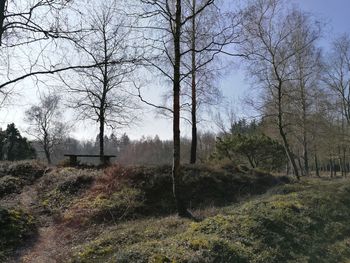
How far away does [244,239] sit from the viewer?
824 centimetres

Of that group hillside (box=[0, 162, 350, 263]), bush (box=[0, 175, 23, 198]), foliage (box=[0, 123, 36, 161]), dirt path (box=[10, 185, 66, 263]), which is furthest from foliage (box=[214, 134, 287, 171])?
foliage (box=[0, 123, 36, 161])

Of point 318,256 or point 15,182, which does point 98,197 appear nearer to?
point 15,182

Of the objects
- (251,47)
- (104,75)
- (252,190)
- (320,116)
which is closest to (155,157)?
(320,116)

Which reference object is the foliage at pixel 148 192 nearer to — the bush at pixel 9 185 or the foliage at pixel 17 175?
the bush at pixel 9 185

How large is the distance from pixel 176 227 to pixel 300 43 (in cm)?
2064

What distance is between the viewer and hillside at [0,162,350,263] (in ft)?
25.2

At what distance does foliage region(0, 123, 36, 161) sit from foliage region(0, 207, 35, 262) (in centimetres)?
3122

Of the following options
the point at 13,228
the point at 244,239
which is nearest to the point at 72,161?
the point at 13,228

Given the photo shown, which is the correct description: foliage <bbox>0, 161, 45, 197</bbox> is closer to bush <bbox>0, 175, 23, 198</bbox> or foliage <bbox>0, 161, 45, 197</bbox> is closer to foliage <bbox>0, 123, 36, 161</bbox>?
bush <bbox>0, 175, 23, 198</bbox>

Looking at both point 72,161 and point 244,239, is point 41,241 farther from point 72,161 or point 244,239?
point 72,161

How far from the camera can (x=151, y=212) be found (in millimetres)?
13867

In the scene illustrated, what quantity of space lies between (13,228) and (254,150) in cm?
2356

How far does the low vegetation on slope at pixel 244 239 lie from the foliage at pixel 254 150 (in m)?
19.1

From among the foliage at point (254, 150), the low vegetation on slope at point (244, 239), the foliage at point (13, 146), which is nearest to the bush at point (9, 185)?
the low vegetation on slope at point (244, 239)
